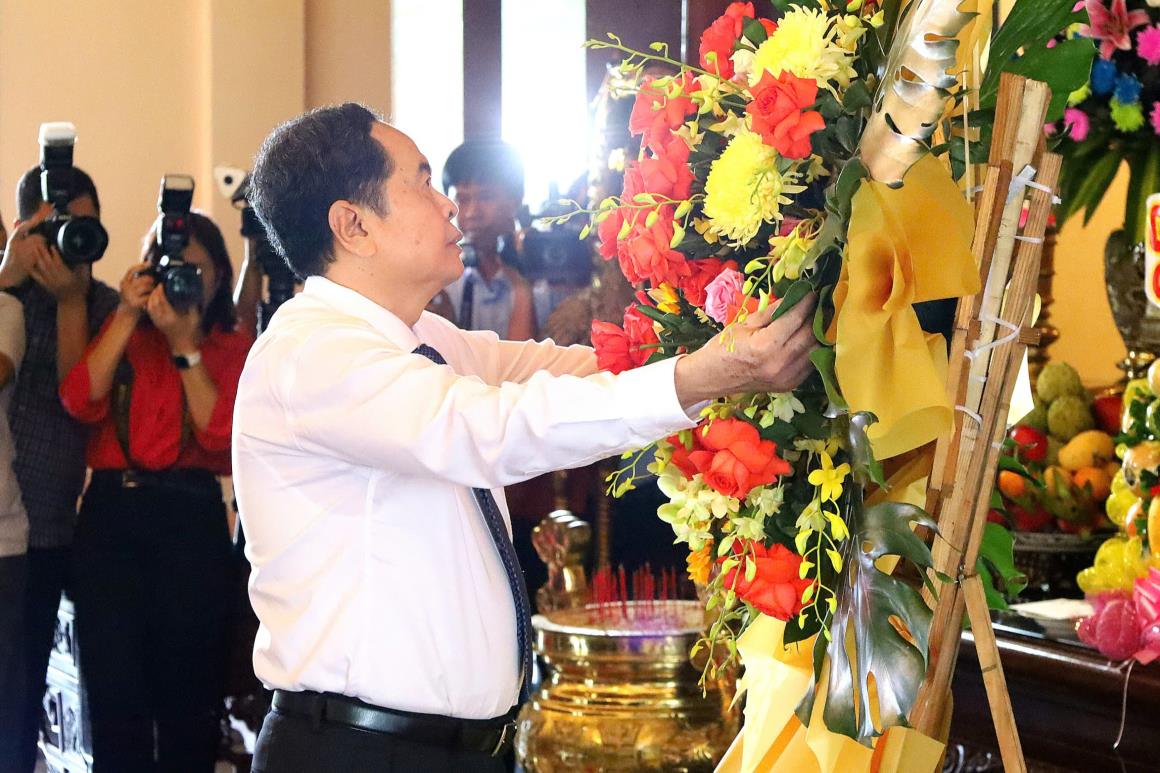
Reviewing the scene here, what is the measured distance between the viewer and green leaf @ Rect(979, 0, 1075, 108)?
1.19 meters

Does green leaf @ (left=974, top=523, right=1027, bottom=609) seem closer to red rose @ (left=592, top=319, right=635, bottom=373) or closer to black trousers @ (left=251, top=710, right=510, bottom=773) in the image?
red rose @ (left=592, top=319, right=635, bottom=373)

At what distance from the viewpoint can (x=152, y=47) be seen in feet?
15.5

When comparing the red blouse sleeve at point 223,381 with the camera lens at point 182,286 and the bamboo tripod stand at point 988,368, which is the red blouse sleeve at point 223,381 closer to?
the camera lens at point 182,286

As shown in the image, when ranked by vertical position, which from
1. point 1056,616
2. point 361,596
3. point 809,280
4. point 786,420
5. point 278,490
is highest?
point 809,280

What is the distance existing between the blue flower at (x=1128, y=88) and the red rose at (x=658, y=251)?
1.16 meters

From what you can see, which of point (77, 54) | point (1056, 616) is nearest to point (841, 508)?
point (1056, 616)

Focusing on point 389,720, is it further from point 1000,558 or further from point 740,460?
point 1000,558

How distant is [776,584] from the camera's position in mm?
1204

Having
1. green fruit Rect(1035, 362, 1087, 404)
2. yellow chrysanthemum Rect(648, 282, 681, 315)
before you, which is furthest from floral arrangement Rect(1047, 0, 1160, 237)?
yellow chrysanthemum Rect(648, 282, 681, 315)

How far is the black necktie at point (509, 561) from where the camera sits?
1.55 meters

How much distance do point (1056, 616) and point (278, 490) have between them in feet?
3.42

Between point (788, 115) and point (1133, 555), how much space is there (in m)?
1.06

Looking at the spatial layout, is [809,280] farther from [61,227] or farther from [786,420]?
[61,227]

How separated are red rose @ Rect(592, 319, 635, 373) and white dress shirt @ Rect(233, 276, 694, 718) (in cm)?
5
